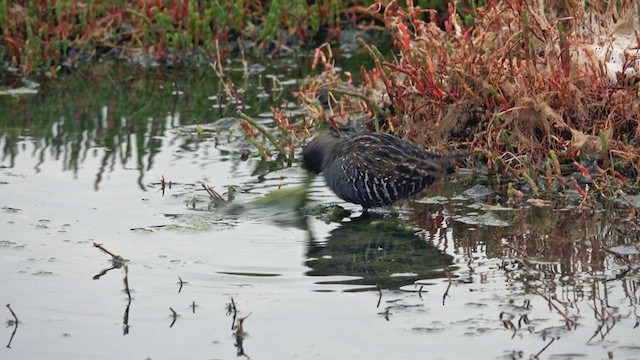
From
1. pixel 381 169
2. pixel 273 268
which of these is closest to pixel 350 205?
pixel 381 169

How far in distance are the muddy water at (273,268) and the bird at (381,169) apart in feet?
0.70

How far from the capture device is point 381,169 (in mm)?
7371

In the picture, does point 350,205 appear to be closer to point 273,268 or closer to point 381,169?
point 381,169

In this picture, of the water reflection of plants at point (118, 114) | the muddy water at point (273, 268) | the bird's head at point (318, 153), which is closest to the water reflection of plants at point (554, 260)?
the muddy water at point (273, 268)

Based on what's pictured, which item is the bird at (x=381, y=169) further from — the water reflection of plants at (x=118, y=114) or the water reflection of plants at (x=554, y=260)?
the water reflection of plants at (x=118, y=114)

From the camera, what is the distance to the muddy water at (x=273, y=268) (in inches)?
215

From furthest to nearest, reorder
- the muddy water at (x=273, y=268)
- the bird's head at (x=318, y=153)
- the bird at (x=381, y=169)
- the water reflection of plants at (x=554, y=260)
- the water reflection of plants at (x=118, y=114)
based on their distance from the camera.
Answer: the water reflection of plants at (x=118, y=114), the bird's head at (x=318, y=153), the bird at (x=381, y=169), the water reflection of plants at (x=554, y=260), the muddy water at (x=273, y=268)

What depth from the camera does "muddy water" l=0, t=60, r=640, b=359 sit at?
215 inches

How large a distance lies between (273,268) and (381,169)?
3.70 feet

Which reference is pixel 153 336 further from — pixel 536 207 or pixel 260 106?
pixel 260 106

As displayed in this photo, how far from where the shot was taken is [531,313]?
5.71 m

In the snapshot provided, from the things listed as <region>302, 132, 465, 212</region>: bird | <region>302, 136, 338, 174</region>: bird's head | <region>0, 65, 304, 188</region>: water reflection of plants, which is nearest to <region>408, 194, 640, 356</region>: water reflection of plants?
<region>302, 132, 465, 212</region>: bird

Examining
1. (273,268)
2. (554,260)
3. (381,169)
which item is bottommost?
(273,268)

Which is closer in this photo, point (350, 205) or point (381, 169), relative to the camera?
point (381, 169)
